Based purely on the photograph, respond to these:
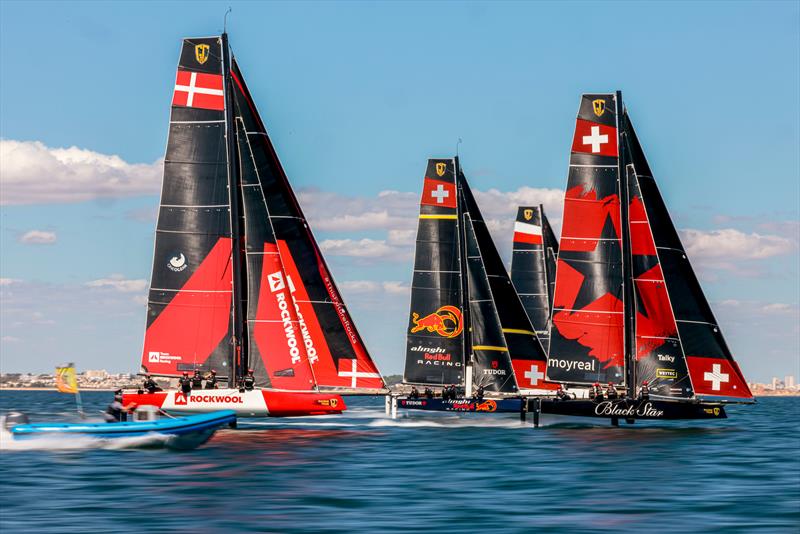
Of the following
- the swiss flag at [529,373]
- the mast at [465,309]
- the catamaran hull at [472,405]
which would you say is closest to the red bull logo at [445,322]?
the mast at [465,309]

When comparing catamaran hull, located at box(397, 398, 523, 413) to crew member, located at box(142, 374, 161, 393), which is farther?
catamaran hull, located at box(397, 398, 523, 413)

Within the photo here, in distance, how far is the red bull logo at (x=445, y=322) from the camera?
60312 millimetres

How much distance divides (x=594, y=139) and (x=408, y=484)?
76.3 feet

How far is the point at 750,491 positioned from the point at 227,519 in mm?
12183

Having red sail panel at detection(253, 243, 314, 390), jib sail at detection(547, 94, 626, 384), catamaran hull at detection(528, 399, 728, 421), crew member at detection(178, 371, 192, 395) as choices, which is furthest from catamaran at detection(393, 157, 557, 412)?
crew member at detection(178, 371, 192, 395)

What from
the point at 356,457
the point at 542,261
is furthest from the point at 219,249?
the point at 542,261

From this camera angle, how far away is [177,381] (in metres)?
45.4

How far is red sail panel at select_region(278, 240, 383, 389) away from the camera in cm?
4747

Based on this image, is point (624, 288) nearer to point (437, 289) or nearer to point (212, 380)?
point (437, 289)

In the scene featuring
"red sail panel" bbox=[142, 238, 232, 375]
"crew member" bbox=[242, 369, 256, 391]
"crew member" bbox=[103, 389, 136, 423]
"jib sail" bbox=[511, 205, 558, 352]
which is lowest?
"crew member" bbox=[103, 389, 136, 423]

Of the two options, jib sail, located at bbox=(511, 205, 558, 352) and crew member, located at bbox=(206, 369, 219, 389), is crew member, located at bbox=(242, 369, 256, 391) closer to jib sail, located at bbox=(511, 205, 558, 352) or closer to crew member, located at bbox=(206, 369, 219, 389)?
crew member, located at bbox=(206, 369, 219, 389)

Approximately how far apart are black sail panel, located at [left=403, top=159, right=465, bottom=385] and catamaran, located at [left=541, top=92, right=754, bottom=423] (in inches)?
391

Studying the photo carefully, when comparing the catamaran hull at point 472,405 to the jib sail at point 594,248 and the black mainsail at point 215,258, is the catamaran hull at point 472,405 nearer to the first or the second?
the jib sail at point 594,248

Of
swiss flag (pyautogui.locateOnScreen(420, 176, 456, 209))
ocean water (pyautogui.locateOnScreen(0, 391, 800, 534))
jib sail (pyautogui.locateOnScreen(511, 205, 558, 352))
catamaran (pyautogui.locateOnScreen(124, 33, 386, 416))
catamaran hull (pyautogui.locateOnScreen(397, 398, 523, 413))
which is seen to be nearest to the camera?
ocean water (pyautogui.locateOnScreen(0, 391, 800, 534))
